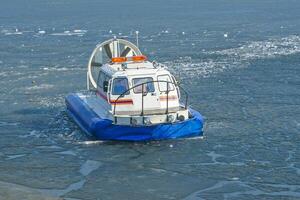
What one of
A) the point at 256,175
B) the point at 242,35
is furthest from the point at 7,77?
the point at 242,35

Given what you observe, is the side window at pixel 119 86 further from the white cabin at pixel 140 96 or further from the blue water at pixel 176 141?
the blue water at pixel 176 141

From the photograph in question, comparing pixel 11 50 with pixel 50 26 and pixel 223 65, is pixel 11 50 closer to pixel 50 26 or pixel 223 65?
pixel 223 65

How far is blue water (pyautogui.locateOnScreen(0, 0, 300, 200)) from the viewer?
65.4 feet

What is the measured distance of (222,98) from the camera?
31.5m

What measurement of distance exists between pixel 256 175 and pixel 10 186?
7055 mm

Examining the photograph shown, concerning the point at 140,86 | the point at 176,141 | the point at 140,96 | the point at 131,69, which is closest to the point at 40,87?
the point at 131,69

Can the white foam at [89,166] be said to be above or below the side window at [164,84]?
below

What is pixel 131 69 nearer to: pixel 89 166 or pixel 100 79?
pixel 100 79

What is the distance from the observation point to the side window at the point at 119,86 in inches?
995

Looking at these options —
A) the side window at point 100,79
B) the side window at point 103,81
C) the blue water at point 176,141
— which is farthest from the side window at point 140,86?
the side window at point 100,79

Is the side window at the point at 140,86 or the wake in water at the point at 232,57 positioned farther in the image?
the wake in water at the point at 232,57

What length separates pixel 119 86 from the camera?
25406 mm

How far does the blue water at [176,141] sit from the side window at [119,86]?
6.45 ft

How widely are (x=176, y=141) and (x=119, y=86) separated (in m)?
2.89
